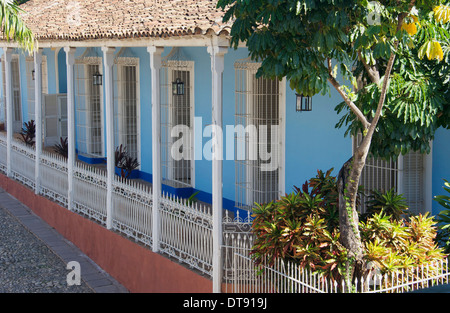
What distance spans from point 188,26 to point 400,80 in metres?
2.44

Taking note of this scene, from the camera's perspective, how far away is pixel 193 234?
7.91m

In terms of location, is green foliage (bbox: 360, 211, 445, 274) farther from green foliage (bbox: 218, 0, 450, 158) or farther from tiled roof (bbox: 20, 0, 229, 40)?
tiled roof (bbox: 20, 0, 229, 40)

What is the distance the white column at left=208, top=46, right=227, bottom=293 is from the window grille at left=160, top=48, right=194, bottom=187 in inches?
159

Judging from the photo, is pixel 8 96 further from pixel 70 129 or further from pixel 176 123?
pixel 176 123

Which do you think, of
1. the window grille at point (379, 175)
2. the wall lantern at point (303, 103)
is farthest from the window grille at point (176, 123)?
the window grille at point (379, 175)

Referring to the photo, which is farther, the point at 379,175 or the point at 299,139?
the point at 299,139

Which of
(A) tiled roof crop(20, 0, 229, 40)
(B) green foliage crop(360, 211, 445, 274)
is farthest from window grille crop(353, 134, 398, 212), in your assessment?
(A) tiled roof crop(20, 0, 229, 40)

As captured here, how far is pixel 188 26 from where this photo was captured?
722 cm

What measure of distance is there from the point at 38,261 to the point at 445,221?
21.7 ft

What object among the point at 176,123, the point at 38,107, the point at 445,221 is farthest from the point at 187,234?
the point at 38,107

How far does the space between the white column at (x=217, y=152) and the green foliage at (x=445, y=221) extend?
232 centimetres

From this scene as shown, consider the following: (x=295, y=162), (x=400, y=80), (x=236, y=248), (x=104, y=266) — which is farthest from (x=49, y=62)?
(x=400, y=80)

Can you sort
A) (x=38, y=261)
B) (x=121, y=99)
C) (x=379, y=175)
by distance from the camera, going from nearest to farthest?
(x=379, y=175) → (x=38, y=261) → (x=121, y=99)

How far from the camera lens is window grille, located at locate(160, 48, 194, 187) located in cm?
1140
